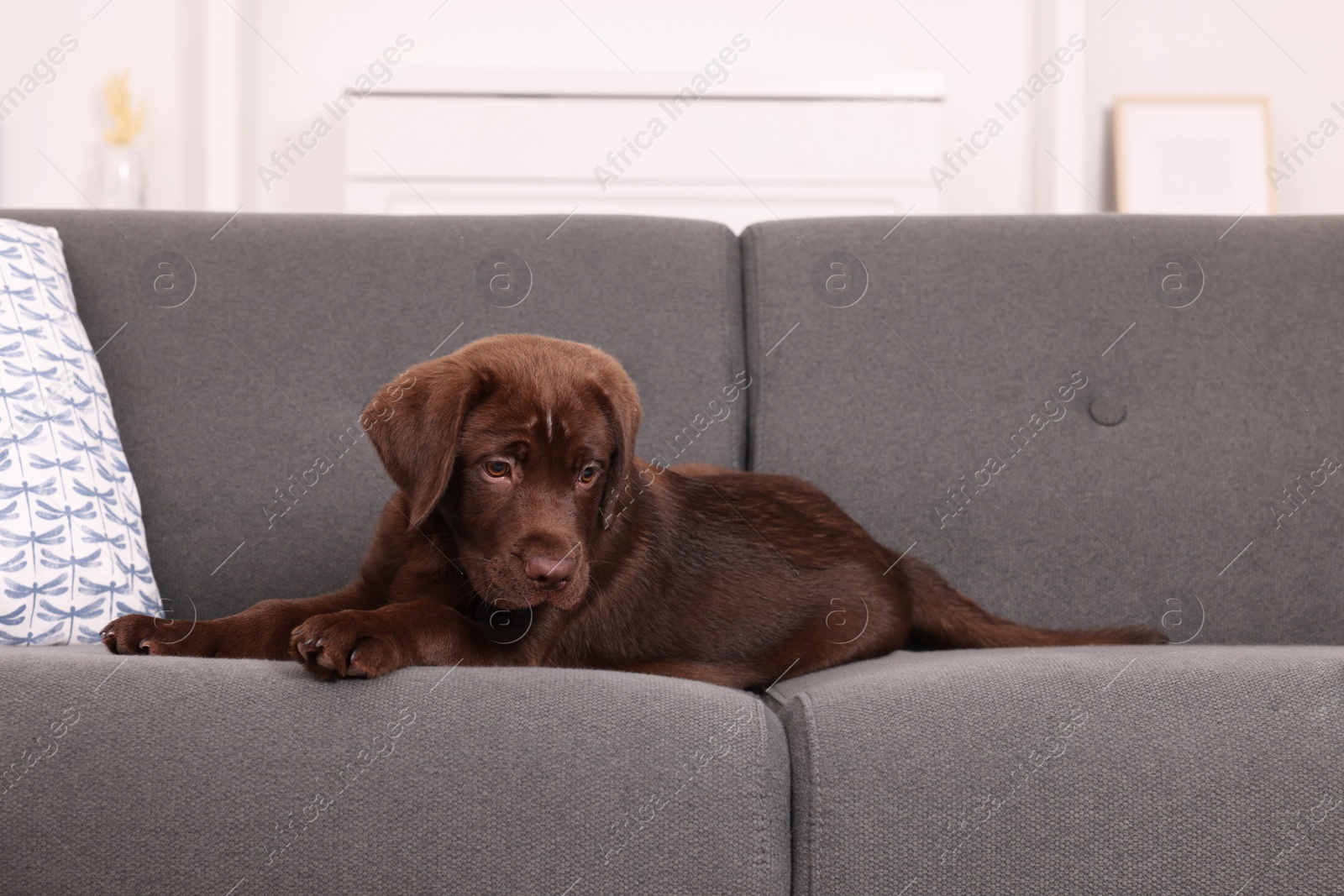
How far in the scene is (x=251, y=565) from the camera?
6.81 ft

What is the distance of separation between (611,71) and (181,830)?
13.4 feet

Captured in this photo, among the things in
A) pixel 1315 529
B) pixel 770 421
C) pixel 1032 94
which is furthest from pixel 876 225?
pixel 1032 94

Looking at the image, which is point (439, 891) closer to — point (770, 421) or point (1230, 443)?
point (770, 421)

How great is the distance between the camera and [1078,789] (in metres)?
1.23

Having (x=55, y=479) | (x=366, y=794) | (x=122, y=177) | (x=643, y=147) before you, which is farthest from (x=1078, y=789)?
(x=122, y=177)

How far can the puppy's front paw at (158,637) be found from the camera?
142 centimetres

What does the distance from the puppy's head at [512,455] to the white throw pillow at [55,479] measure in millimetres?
581

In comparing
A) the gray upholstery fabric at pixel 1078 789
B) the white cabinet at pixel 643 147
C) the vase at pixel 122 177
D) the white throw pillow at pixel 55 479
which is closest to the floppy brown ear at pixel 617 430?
the gray upholstery fabric at pixel 1078 789

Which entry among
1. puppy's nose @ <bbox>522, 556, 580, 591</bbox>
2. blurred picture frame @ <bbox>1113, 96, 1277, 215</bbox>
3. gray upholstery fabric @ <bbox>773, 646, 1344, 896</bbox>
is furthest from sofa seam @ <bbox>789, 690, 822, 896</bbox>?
blurred picture frame @ <bbox>1113, 96, 1277, 215</bbox>

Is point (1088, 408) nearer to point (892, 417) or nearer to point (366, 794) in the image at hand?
point (892, 417)

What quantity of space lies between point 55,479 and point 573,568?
35.4 inches

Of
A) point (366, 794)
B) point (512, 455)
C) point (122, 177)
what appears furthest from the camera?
point (122, 177)

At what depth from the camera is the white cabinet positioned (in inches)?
180

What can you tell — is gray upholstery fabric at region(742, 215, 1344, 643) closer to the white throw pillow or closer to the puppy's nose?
the puppy's nose
